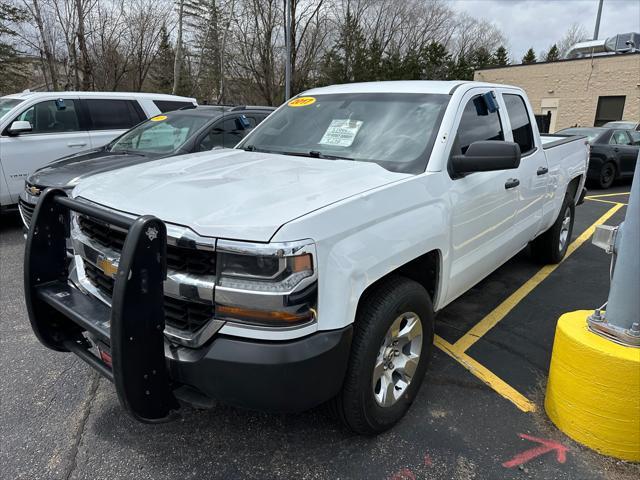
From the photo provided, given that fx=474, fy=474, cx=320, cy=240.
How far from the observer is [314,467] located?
7.92 feet

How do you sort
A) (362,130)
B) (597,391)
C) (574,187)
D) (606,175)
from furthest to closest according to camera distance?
(606,175)
(574,187)
(362,130)
(597,391)

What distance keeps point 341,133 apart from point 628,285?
6.42 feet

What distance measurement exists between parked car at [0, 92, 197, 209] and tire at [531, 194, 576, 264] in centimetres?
642

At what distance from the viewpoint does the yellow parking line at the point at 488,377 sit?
9.79 ft

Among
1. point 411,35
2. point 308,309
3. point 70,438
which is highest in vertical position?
point 411,35

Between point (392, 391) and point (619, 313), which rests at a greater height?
point (619, 313)

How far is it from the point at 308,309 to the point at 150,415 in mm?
821

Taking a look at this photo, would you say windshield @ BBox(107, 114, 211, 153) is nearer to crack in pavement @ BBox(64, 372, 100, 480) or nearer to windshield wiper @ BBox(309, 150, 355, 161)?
windshield wiper @ BBox(309, 150, 355, 161)

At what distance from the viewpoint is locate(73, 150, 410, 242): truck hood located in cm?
202

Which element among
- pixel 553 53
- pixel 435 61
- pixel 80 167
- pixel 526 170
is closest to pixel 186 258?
pixel 526 170

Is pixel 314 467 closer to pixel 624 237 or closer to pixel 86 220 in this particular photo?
pixel 86 220

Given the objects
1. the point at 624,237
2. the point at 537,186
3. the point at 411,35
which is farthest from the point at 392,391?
the point at 411,35

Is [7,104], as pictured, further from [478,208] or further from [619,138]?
[619,138]

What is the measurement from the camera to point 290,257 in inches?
75.7
